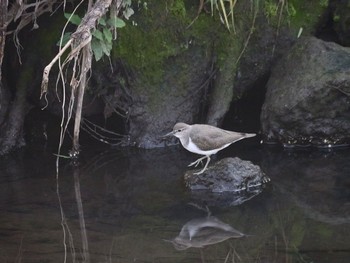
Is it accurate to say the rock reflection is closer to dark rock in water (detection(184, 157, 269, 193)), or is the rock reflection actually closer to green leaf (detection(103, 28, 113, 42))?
dark rock in water (detection(184, 157, 269, 193))

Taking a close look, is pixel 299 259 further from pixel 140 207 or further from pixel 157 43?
pixel 157 43

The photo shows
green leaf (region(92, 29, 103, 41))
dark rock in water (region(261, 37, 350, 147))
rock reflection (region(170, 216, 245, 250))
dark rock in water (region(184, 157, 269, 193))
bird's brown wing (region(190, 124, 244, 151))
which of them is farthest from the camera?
dark rock in water (region(261, 37, 350, 147))

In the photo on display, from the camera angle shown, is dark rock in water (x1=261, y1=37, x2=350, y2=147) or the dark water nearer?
the dark water

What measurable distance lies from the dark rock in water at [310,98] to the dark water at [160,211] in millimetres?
253

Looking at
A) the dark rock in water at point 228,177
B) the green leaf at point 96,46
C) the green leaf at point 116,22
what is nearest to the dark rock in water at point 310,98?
the dark rock in water at point 228,177

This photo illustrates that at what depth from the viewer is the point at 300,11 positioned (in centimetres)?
949

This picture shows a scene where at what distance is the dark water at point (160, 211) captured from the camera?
619cm

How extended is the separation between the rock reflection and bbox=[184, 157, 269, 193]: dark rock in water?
2.33 ft

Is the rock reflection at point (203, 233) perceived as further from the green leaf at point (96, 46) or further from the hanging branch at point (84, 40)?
the green leaf at point (96, 46)

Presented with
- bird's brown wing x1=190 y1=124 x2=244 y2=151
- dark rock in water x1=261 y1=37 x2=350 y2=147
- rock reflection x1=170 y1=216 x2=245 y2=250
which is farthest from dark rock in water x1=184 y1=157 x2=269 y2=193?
dark rock in water x1=261 y1=37 x2=350 y2=147

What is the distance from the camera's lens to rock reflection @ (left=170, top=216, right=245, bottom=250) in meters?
6.41

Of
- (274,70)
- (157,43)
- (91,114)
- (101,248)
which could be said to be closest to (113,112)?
(91,114)

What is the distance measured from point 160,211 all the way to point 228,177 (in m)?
0.93

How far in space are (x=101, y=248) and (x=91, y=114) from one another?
356 centimetres
